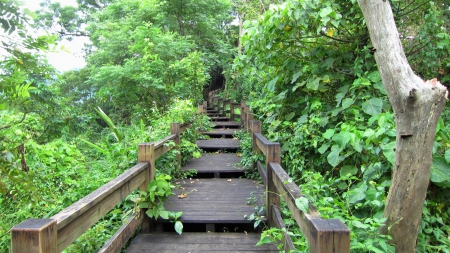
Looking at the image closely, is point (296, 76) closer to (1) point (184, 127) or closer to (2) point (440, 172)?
(2) point (440, 172)

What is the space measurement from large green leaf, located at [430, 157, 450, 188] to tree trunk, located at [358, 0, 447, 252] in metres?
0.50

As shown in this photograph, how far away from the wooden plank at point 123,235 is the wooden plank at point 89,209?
1.12 ft

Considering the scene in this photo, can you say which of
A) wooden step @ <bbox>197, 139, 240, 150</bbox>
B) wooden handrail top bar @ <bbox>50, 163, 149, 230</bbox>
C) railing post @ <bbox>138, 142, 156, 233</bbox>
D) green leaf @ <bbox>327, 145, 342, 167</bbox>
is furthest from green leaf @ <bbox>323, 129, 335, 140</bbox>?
wooden step @ <bbox>197, 139, 240, 150</bbox>

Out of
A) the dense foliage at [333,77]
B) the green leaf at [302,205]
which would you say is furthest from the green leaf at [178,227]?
the green leaf at [302,205]

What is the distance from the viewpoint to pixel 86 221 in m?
2.01

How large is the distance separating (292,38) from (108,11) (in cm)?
1110

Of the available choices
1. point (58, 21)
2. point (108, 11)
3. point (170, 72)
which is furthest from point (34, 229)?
point (58, 21)

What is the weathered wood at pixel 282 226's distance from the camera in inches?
93.9

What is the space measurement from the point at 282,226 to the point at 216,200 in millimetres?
1537

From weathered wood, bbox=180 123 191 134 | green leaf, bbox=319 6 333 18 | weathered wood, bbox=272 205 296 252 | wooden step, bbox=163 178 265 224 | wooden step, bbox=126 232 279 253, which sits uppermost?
green leaf, bbox=319 6 333 18

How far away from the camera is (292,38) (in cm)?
465

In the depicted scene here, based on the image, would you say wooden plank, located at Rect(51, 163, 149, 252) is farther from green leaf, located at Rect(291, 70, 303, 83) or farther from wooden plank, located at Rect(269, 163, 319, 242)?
green leaf, located at Rect(291, 70, 303, 83)

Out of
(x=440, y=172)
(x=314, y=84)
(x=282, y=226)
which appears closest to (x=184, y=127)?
(x=314, y=84)

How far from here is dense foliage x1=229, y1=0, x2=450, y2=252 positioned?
130 inches
